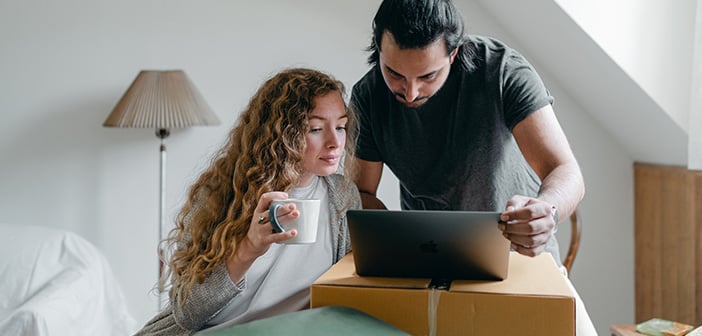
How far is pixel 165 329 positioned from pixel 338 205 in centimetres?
38

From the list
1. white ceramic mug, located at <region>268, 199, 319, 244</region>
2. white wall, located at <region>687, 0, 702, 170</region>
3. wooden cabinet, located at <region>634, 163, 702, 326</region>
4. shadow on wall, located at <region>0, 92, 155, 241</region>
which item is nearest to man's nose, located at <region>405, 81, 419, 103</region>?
white ceramic mug, located at <region>268, 199, 319, 244</region>

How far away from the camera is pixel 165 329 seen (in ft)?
4.66

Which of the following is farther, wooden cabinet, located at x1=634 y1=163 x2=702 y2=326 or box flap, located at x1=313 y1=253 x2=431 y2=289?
wooden cabinet, located at x1=634 y1=163 x2=702 y2=326

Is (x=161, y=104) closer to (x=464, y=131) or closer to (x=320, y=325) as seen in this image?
(x=464, y=131)

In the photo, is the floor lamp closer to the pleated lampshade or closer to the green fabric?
the pleated lampshade

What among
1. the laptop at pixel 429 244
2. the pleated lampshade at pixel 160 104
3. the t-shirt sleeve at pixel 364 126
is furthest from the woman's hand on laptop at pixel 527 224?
the pleated lampshade at pixel 160 104

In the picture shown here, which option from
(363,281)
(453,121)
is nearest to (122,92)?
(453,121)

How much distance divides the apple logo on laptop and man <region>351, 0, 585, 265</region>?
0.38 meters

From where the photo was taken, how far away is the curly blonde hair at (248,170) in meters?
1.37

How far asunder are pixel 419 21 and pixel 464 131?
312mm

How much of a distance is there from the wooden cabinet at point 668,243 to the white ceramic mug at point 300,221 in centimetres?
174

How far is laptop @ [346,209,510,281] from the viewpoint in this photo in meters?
1.04

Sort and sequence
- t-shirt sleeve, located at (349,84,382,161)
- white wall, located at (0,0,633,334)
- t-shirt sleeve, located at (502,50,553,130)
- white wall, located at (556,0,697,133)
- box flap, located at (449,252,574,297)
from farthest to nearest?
white wall, located at (0,0,633,334) → white wall, located at (556,0,697,133) → t-shirt sleeve, located at (349,84,382,161) → t-shirt sleeve, located at (502,50,553,130) → box flap, located at (449,252,574,297)

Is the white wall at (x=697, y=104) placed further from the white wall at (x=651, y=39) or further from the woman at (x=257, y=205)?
the woman at (x=257, y=205)
